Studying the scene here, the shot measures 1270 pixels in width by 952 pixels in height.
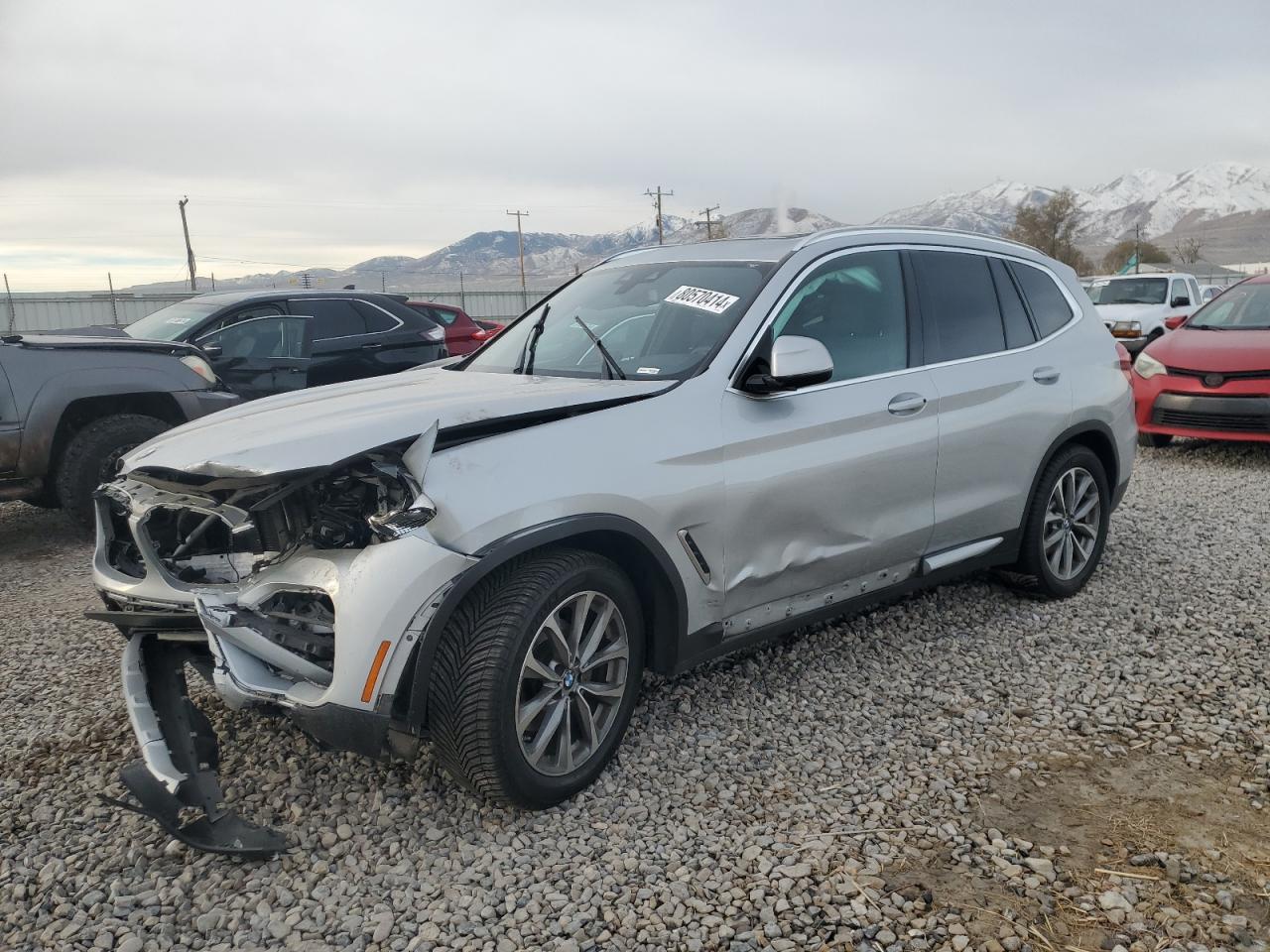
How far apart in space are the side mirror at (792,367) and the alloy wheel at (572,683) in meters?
0.95

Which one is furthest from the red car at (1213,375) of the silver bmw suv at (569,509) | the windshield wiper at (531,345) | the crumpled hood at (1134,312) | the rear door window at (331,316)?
the rear door window at (331,316)

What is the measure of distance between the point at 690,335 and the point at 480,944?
84.4 inches

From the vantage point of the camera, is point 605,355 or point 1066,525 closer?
point 605,355

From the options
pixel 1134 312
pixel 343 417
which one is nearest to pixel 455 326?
pixel 343 417

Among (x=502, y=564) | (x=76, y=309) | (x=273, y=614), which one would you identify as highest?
(x=76, y=309)

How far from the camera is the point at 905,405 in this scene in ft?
13.0

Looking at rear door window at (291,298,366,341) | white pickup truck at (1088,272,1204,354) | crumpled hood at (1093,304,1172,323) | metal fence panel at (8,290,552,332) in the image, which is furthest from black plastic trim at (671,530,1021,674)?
metal fence panel at (8,290,552,332)

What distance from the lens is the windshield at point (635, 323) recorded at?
360cm

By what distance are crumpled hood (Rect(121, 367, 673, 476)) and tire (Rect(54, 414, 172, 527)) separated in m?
3.19

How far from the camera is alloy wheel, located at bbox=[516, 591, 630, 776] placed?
116 inches

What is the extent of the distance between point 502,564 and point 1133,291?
1731cm

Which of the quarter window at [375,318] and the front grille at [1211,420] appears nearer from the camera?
the front grille at [1211,420]

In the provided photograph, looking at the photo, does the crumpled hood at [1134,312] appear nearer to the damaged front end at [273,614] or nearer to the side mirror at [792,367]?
the side mirror at [792,367]

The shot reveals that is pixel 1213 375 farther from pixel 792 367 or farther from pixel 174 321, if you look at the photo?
pixel 174 321
